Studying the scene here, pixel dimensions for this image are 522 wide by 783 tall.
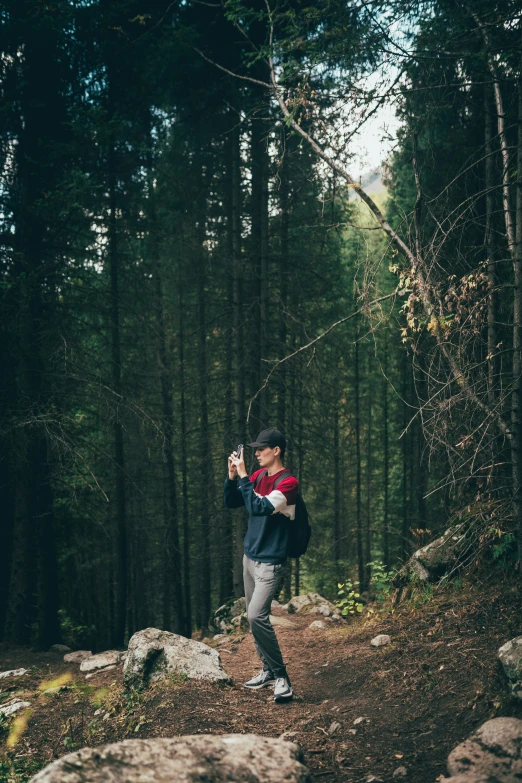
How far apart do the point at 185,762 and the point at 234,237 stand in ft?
37.7

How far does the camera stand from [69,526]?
39.4ft

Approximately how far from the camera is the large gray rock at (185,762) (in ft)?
8.62

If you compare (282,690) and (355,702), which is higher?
(282,690)

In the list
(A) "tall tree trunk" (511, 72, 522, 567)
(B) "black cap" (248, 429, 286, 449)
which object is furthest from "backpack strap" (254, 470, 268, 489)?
(A) "tall tree trunk" (511, 72, 522, 567)

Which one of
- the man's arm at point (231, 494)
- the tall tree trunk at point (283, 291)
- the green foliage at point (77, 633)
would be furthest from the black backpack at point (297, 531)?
the green foliage at point (77, 633)

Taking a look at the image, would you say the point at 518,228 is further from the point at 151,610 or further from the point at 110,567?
the point at 151,610

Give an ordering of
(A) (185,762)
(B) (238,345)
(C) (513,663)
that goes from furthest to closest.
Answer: (B) (238,345)
(C) (513,663)
(A) (185,762)

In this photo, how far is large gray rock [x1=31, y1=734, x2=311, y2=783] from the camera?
263 cm

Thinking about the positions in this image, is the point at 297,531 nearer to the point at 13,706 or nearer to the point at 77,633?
the point at 13,706

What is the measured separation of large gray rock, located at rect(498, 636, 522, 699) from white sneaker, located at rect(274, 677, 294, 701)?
6.55ft

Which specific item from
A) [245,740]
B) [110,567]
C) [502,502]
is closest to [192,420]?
[110,567]

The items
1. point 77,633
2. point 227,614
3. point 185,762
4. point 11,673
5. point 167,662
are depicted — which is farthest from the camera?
point 77,633

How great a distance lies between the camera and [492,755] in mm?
3211

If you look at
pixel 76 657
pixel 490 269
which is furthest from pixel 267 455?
pixel 76 657
